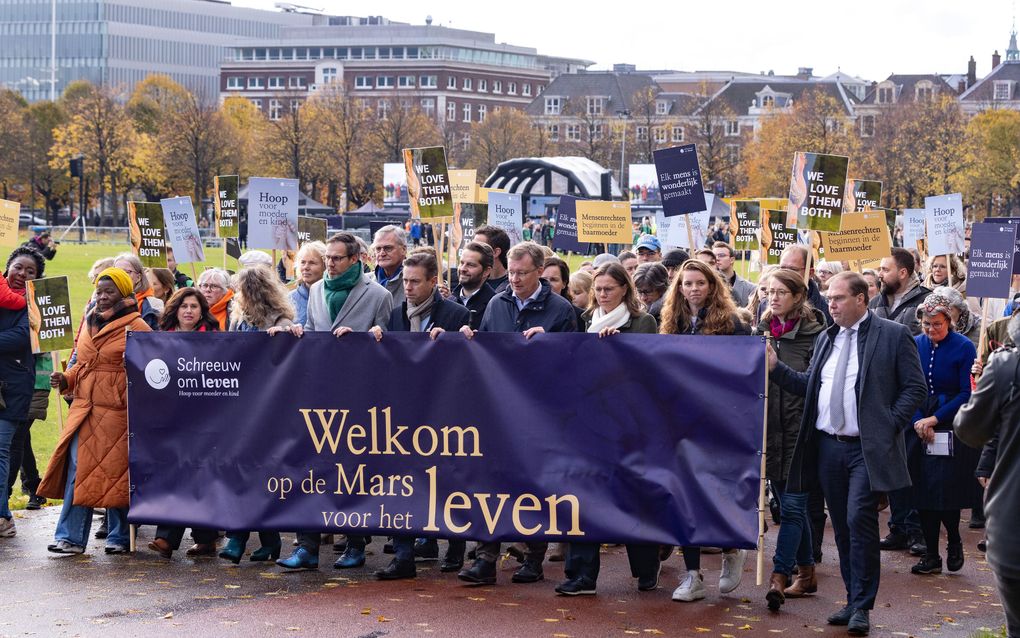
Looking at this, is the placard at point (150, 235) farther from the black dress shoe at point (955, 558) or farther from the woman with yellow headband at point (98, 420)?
the black dress shoe at point (955, 558)

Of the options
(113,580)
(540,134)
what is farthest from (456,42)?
(113,580)

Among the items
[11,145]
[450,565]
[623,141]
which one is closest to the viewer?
[450,565]

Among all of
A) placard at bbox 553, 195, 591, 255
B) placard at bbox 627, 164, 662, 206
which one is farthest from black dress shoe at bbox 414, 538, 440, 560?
placard at bbox 627, 164, 662, 206

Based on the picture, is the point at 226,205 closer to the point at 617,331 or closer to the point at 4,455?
the point at 4,455

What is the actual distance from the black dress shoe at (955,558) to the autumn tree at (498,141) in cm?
9775

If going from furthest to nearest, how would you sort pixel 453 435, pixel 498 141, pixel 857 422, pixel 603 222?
pixel 498 141
pixel 603 222
pixel 453 435
pixel 857 422

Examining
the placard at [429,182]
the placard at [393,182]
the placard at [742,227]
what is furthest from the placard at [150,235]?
the placard at [393,182]

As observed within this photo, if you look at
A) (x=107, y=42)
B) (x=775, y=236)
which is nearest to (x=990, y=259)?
(x=775, y=236)

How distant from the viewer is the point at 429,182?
14141 mm

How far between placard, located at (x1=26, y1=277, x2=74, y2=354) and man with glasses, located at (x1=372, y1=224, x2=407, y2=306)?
2.55 metres

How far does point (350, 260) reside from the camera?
9.91 meters

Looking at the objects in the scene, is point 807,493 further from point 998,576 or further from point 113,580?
point 113,580

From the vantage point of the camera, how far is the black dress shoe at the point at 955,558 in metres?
10.1

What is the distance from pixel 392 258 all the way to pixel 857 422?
12.0 ft
